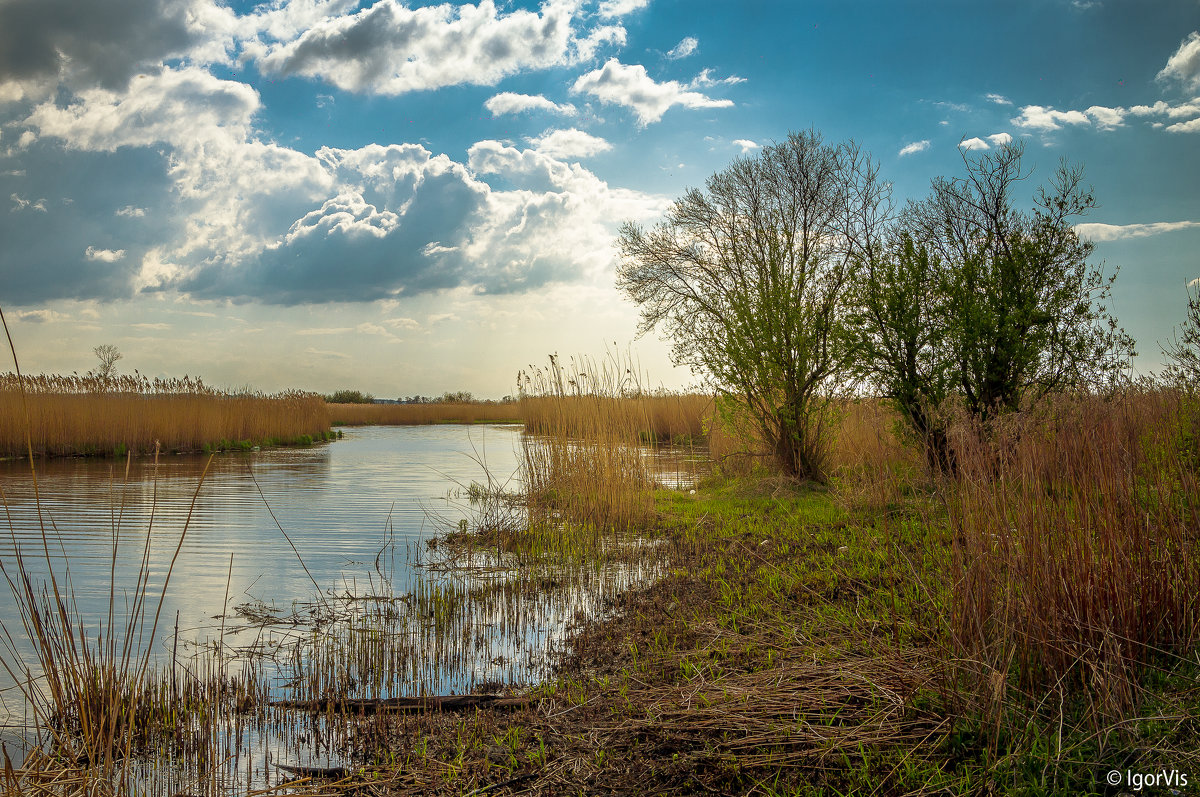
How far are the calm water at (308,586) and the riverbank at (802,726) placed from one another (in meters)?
0.69

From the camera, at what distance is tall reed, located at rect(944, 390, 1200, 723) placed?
10.2ft

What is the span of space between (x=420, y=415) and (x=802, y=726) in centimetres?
4919

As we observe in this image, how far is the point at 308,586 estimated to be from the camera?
6.64m

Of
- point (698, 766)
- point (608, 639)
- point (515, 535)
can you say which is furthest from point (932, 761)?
point (515, 535)

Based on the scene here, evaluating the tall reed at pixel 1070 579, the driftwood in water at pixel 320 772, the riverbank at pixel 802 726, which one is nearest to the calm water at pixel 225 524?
the driftwood in water at pixel 320 772

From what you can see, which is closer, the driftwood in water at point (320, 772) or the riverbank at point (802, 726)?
the riverbank at point (802, 726)

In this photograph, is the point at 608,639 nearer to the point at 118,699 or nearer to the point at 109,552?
the point at 118,699

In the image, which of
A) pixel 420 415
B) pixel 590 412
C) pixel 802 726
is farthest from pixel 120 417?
pixel 420 415

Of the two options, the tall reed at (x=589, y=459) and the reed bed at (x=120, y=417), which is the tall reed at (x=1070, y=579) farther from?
the reed bed at (x=120, y=417)

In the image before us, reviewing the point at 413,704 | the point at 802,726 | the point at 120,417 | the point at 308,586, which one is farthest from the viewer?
the point at 120,417

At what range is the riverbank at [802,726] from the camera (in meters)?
2.79

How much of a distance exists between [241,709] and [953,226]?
11711mm

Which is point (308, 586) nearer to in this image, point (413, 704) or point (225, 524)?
point (413, 704)

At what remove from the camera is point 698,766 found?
3025mm
